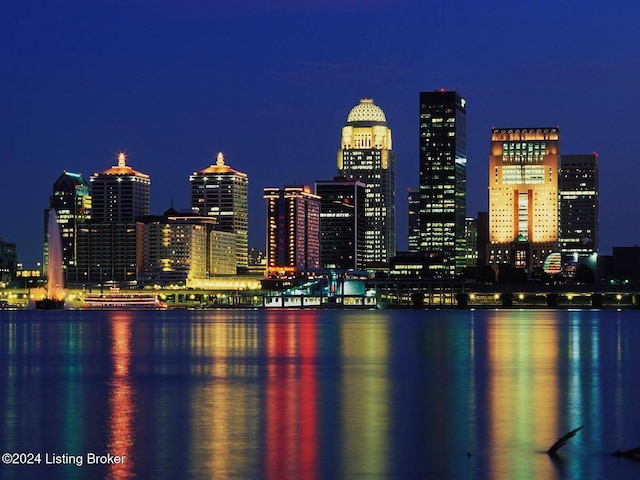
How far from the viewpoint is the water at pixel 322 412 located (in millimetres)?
34781

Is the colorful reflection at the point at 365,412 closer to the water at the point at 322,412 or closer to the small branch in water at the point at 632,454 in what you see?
the water at the point at 322,412

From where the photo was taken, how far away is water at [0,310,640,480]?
114 feet

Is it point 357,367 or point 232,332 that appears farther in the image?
point 232,332

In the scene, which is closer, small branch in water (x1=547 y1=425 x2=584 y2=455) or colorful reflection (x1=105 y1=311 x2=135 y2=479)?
colorful reflection (x1=105 y1=311 x2=135 y2=479)

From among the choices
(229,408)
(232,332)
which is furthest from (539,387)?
(232,332)

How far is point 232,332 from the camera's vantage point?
5034 inches

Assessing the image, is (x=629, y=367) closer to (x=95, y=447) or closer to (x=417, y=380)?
(x=417, y=380)

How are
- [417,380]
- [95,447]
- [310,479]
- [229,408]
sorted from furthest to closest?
[417,380]
[229,408]
[95,447]
[310,479]

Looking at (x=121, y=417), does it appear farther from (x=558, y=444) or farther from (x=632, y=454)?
(x=632, y=454)

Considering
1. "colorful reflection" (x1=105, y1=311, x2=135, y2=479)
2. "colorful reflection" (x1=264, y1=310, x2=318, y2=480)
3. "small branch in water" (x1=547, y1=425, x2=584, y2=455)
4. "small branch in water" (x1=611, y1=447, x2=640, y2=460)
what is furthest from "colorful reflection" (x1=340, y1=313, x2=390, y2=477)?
"small branch in water" (x1=611, y1=447, x2=640, y2=460)

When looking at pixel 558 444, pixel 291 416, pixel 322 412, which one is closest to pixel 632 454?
pixel 558 444

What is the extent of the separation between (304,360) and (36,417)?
34286mm

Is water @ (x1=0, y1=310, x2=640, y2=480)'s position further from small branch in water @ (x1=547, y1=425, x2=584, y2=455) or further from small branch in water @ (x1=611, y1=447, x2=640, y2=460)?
small branch in water @ (x1=611, y1=447, x2=640, y2=460)

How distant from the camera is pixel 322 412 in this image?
153 ft
